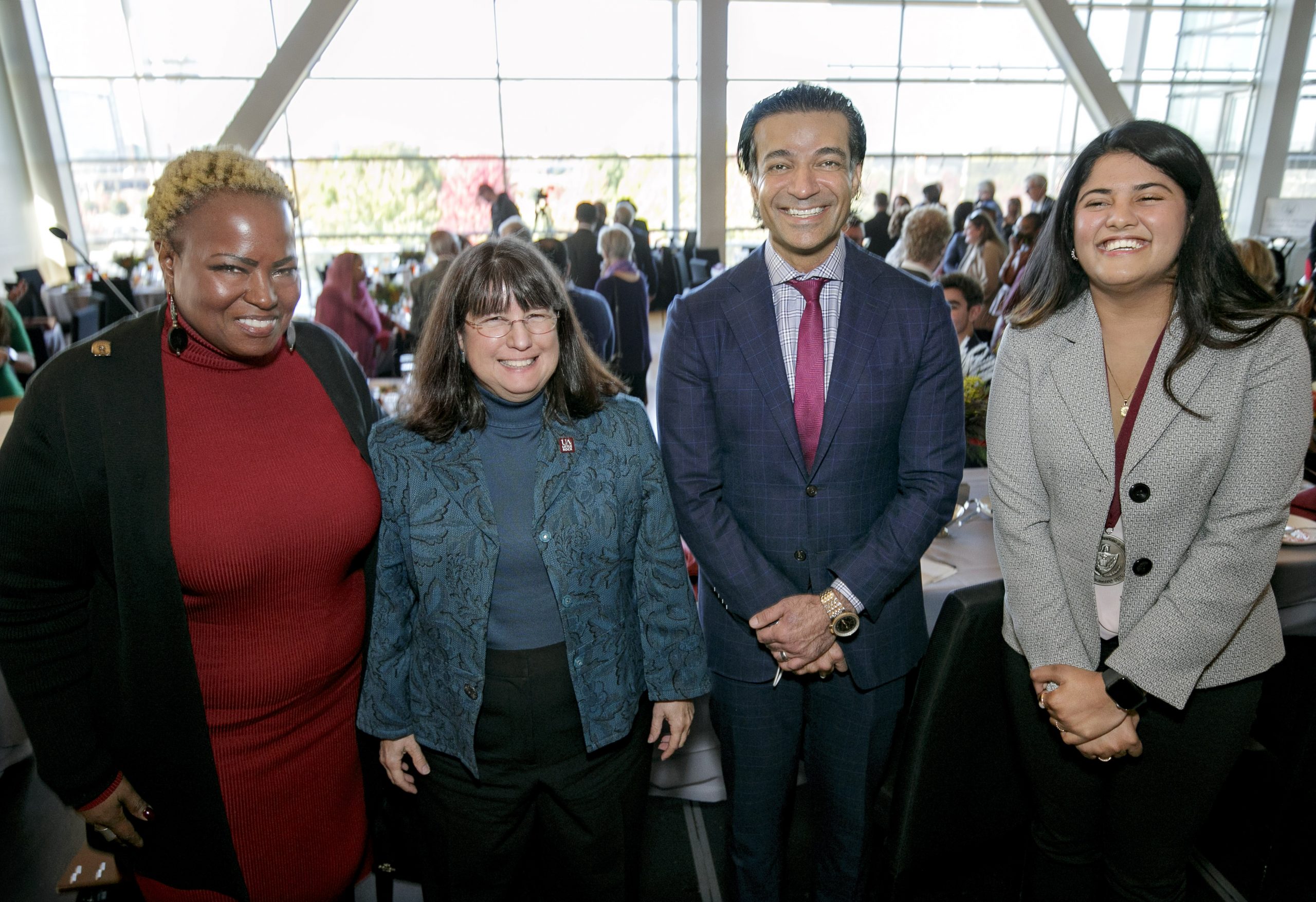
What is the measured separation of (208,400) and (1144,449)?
63.8 inches

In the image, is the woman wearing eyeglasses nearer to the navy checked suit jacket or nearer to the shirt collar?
→ the navy checked suit jacket

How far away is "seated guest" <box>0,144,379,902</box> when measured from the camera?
126cm

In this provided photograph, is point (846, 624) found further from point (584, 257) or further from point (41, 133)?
point (41, 133)

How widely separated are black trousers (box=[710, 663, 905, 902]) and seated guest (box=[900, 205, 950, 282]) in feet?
11.1

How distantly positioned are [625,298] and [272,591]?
451 cm

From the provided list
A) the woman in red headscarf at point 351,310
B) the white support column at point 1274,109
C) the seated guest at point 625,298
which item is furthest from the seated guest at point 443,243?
the white support column at point 1274,109

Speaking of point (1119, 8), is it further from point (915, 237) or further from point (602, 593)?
point (602, 593)

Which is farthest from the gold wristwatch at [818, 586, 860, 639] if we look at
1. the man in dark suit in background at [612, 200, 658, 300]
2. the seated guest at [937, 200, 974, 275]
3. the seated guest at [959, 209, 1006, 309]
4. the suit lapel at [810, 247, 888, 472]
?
the man in dark suit in background at [612, 200, 658, 300]

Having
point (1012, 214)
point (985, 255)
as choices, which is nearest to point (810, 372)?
point (985, 255)

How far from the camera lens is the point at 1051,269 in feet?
4.96

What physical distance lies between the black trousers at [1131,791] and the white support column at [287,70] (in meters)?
11.7

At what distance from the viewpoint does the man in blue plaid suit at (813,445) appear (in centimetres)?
158

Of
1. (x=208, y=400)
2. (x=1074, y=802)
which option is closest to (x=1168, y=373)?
(x=1074, y=802)

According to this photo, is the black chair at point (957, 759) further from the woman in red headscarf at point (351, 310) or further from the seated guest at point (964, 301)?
the woman in red headscarf at point (351, 310)
